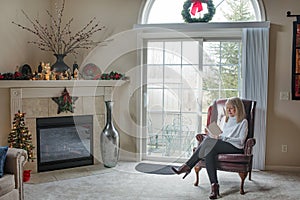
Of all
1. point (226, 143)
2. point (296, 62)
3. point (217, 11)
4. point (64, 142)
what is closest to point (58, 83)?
point (64, 142)

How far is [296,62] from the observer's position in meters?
4.78

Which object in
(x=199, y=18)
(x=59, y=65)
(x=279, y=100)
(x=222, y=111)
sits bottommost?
(x=222, y=111)

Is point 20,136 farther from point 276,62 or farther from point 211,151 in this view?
point 276,62

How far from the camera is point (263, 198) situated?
12.3 ft

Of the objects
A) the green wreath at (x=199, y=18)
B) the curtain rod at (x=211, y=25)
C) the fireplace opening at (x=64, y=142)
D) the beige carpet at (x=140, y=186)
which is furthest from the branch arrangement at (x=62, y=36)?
the beige carpet at (x=140, y=186)

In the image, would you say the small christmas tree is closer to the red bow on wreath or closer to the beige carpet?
the beige carpet

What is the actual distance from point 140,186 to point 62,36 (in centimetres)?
274

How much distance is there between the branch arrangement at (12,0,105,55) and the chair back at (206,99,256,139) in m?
2.05

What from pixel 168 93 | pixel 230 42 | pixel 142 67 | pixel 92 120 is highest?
pixel 230 42

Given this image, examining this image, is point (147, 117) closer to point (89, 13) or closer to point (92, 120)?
point (92, 120)

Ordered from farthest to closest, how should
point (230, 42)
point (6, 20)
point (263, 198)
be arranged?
point (230, 42) → point (6, 20) → point (263, 198)

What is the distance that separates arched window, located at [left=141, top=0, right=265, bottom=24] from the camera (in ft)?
16.3

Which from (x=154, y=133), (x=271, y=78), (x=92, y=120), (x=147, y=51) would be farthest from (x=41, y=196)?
(x=271, y=78)

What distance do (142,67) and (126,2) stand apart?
3.30 ft
